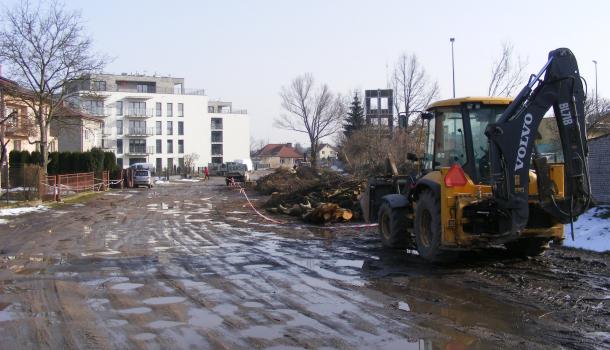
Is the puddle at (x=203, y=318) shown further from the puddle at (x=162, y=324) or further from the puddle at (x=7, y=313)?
the puddle at (x=7, y=313)

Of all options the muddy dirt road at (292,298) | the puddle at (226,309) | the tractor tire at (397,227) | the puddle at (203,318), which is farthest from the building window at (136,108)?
the puddle at (203,318)

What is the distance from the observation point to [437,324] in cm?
646

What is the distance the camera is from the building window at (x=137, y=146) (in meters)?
98.1

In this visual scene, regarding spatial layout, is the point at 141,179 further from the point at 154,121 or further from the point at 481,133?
the point at 154,121

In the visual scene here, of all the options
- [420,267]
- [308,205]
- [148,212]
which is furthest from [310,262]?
[148,212]

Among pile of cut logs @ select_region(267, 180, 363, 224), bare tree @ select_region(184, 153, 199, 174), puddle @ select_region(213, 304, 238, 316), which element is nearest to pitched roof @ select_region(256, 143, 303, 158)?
bare tree @ select_region(184, 153, 199, 174)

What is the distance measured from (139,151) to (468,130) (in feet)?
308

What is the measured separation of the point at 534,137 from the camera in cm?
861

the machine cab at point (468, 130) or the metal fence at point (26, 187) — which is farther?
the metal fence at point (26, 187)

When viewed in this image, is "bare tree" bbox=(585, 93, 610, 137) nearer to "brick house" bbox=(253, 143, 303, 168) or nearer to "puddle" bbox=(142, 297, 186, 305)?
"puddle" bbox=(142, 297, 186, 305)

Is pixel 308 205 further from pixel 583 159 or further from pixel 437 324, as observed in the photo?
pixel 437 324

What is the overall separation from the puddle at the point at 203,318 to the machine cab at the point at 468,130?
498 centimetres

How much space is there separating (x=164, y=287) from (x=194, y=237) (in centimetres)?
686

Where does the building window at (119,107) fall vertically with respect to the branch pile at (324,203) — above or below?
above
